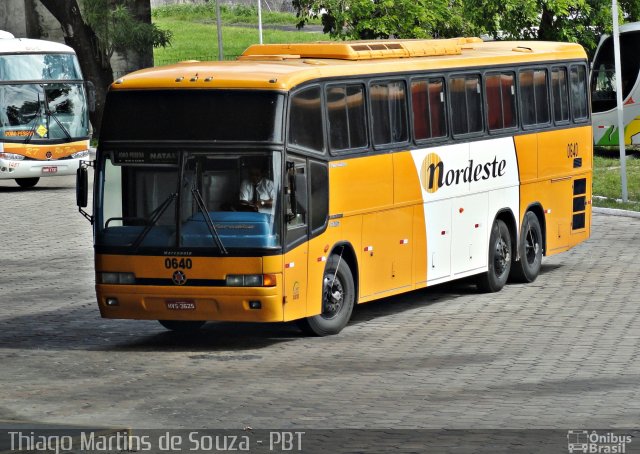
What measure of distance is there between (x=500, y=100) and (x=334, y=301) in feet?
15.9

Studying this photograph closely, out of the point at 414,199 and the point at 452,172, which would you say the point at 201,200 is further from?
the point at 452,172

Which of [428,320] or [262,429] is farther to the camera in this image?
[428,320]

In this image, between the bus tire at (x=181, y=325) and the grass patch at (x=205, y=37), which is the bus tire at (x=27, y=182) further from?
the grass patch at (x=205, y=37)

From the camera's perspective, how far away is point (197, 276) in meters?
15.5

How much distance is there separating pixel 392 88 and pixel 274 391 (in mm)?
5547

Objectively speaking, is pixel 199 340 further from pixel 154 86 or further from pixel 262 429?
pixel 262 429

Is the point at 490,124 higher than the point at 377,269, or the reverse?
the point at 490,124

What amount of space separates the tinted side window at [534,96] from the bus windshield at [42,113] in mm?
17069

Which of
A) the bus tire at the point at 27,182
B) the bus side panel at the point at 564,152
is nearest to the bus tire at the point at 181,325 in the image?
the bus side panel at the point at 564,152

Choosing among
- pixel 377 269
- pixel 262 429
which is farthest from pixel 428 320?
pixel 262 429

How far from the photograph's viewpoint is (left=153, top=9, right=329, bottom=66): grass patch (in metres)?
70.4

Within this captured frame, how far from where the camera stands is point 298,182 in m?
15.9

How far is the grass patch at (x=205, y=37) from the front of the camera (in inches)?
2771

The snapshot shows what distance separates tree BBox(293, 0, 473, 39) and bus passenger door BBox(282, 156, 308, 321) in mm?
23028
